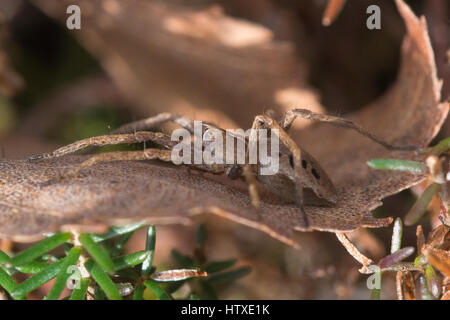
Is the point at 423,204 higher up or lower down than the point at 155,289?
higher up

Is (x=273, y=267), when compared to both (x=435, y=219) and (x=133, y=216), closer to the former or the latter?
(x=435, y=219)

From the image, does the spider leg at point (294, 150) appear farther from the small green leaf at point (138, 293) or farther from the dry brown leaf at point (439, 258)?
the small green leaf at point (138, 293)

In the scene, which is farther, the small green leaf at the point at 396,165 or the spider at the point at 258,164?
the spider at the point at 258,164

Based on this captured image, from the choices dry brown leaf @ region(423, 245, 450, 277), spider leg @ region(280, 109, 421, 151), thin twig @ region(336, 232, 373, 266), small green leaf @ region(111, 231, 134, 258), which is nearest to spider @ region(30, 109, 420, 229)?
spider leg @ region(280, 109, 421, 151)

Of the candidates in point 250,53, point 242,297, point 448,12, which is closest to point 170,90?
point 250,53

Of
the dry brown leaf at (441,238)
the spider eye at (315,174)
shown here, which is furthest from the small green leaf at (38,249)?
the dry brown leaf at (441,238)

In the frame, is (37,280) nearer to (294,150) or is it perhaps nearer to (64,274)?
(64,274)

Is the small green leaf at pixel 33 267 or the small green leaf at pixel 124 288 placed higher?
the small green leaf at pixel 33 267

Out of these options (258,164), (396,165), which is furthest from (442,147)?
(258,164)
